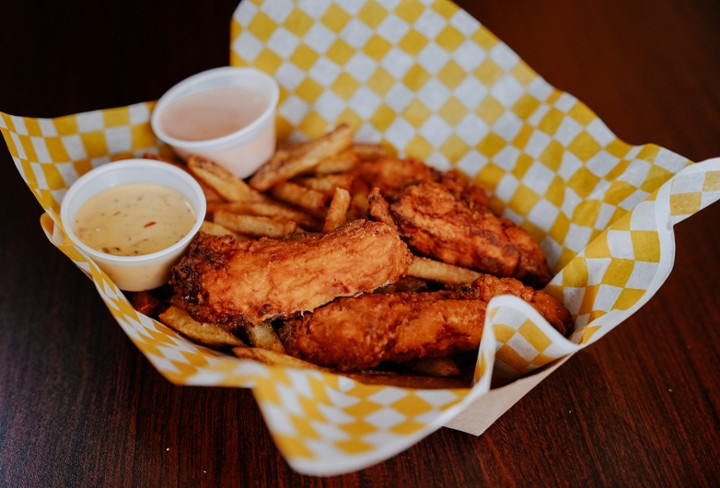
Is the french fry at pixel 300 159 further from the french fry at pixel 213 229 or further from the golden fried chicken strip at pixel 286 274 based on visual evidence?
the golden fried chicken strip at pixel 286 274

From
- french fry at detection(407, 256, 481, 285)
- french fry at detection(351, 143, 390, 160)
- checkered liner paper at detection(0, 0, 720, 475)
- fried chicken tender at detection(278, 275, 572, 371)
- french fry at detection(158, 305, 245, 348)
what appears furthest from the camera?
french fry at detection(351, 143, 390, 160)

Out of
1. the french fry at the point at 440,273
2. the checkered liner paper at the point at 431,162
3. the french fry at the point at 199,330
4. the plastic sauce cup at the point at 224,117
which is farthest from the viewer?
the plastic sauce cup at the point at 224,117

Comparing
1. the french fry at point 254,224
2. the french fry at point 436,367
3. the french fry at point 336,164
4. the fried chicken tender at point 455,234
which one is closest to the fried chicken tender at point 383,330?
the french fry at point 436,367

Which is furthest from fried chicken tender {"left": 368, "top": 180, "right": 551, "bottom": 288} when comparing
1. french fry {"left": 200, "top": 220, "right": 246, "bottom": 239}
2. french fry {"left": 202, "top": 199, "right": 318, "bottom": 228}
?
french fry {"left": 200, "top": 220, "right": 246, "bottom": 239}

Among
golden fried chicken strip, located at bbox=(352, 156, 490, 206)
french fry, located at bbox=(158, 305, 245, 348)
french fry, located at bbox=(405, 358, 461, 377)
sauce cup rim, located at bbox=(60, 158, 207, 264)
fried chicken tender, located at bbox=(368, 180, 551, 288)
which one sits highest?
fried chicken tender, located at bbox=(368, 180, 551, 288)

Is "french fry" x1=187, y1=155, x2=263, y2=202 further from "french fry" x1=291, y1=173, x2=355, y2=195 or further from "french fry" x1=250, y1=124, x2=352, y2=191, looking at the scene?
"french fry" x1=291, y1=173, x2=355, y2=195

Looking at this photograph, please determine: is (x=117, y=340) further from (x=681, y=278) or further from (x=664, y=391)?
(x=681, y=278)

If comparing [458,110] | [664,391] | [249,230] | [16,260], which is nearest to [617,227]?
[664,391]

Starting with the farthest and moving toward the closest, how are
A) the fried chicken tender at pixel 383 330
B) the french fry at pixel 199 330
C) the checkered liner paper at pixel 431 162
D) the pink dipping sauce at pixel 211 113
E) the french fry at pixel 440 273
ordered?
1. the pink dipping sauce at pixel 211 113
2. the french fry at pixel 440 273
3. the french fry at pixel 199 330
4. the fried chicken tender at pixel 383 330
5. the checkered liner paper at pixel 431 162

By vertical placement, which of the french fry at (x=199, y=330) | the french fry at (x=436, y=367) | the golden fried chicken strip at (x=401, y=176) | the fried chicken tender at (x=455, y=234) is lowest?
the french fry at (x=199, y=330)
